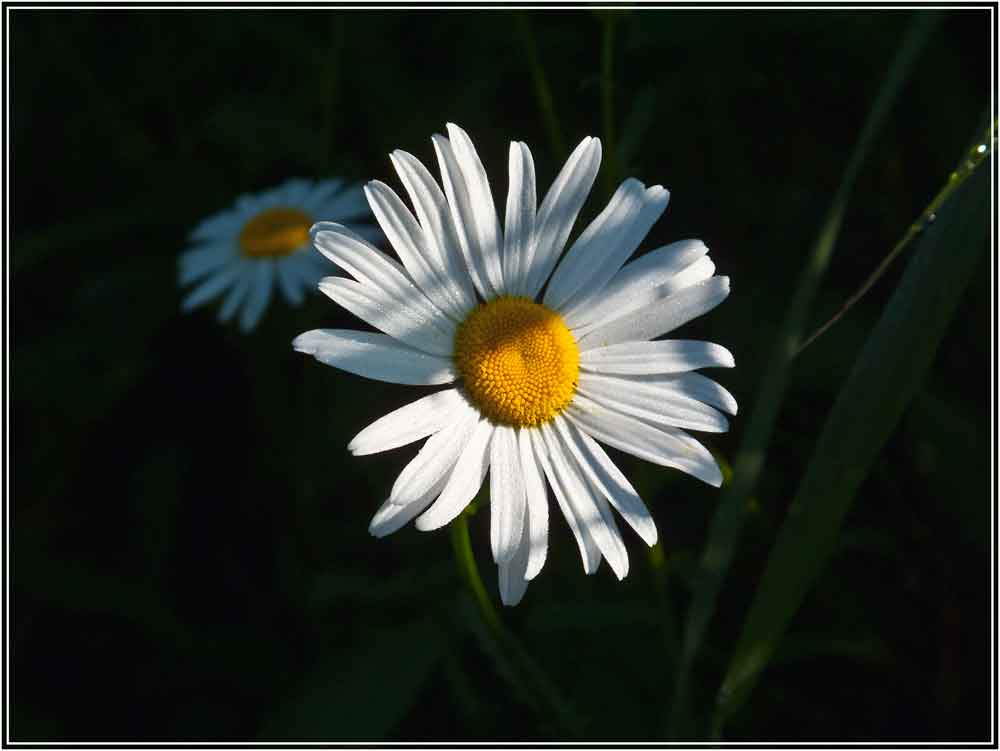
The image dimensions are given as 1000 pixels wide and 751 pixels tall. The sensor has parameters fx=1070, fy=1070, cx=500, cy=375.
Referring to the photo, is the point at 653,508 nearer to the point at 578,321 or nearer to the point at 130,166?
the point at 578,321

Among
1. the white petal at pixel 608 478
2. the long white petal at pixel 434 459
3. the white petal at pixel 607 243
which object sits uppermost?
the white petal at pixel 607 243

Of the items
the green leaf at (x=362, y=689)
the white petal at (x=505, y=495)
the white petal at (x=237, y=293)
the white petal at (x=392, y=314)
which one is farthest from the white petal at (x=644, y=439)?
the white petal at (x=237, y=293)

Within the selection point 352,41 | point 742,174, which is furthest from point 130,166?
point 742,174

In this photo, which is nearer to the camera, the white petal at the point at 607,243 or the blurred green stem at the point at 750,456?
the white petal at the point at 607,243

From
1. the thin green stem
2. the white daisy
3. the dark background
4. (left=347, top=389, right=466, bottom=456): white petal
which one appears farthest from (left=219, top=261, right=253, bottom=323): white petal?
the thin green stem

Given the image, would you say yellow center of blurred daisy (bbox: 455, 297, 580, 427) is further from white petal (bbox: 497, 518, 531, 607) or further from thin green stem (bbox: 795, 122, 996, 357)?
thin green stem (bbox: 795, 122, 996, 357)

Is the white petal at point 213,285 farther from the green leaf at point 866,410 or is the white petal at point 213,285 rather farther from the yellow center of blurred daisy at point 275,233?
the green leaf at point 866,410

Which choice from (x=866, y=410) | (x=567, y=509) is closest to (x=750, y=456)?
(x=866, y=410)
